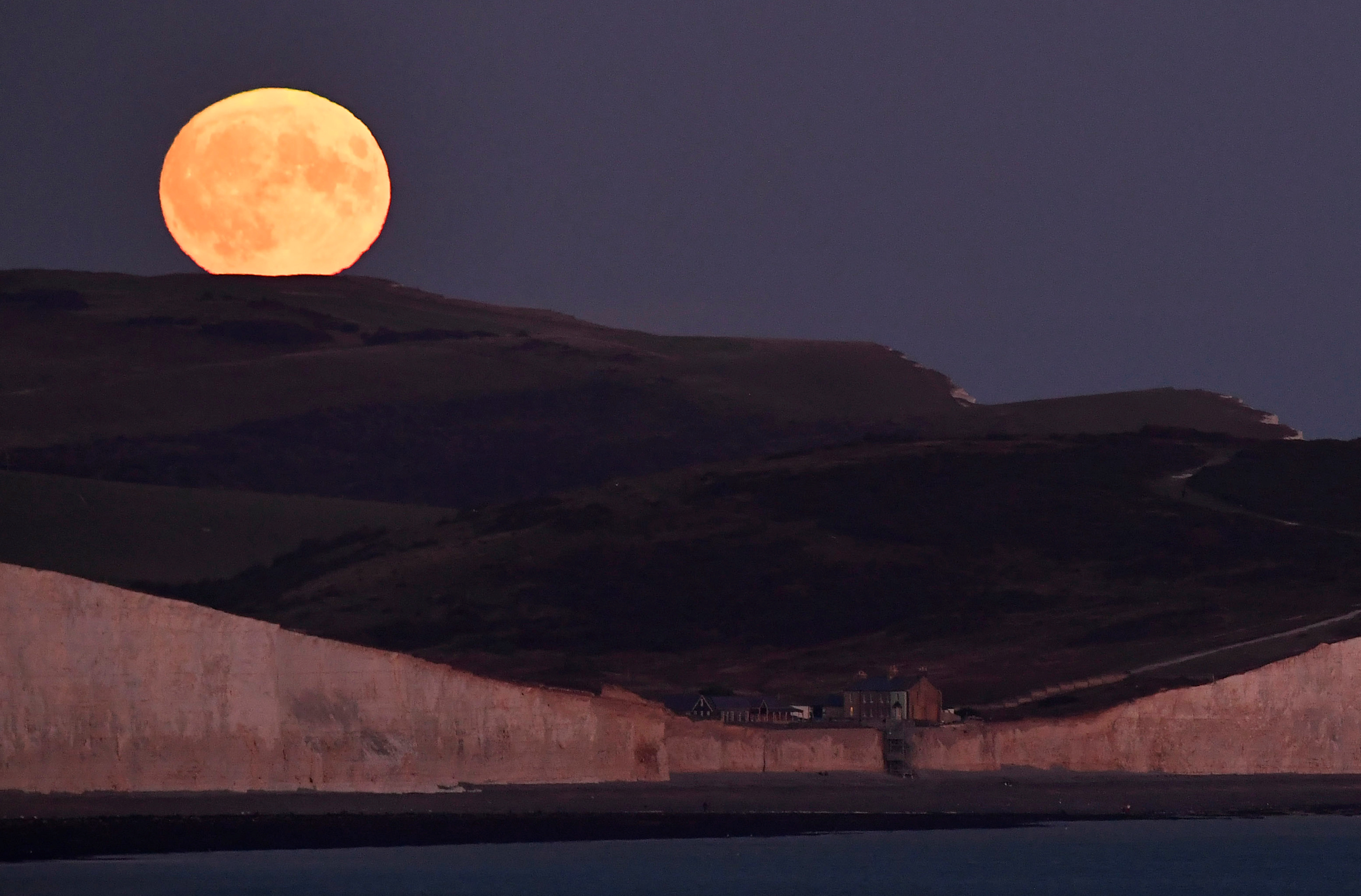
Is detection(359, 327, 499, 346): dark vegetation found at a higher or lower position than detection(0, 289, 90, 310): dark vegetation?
lower

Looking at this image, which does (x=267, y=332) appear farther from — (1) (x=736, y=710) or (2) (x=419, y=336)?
(1) (x=736, y=710)

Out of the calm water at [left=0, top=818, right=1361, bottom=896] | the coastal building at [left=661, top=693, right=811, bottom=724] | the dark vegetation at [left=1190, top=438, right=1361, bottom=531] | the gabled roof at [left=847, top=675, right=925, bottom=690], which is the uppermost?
the dark vegetation at [left=1190, top=438, right=1361, bottom=531]

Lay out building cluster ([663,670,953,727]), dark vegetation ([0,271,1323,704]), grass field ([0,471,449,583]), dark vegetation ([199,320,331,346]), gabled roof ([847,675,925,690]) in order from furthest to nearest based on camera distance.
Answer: dark vegetation ([199,320,331,346]) < grass field ([0,471,449,583]) < dark vegetation ([0,271,1323,704]) < gabled roof ([847,675,925,690]) < building cluster ([663,670,953,727])

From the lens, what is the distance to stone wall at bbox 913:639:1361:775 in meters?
63.7

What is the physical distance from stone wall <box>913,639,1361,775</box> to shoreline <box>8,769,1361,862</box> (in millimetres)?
531

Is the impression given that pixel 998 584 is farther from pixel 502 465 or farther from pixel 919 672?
pixel 502 465

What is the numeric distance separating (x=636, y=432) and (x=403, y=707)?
10326 cm

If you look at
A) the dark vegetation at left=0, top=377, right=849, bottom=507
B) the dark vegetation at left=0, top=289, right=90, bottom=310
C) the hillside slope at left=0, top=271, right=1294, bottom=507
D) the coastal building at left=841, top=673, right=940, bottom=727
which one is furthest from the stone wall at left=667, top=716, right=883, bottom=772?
the dark vegetation at left=0, top=289, right=90, bottom=310

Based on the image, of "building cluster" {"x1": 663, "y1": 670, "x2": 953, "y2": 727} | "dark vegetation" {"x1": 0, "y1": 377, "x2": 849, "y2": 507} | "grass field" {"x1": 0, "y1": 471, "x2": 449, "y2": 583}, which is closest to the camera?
"building cluster" {"x1": 663, "y1": 670, "x2": 953, "y2": 727}

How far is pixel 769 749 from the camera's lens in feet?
204

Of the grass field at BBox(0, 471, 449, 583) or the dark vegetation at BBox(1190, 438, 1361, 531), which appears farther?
the dark vegetation at BBox(1190, 438, 1361, 531)

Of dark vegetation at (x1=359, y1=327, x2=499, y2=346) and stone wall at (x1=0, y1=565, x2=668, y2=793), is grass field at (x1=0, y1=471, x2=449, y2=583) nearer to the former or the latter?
stone wall at (x1=0, y1=565, x2=668, y2=793)

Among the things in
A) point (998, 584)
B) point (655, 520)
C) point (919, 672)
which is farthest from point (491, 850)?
point (655, 520)

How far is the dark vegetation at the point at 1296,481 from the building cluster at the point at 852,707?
131 feet
